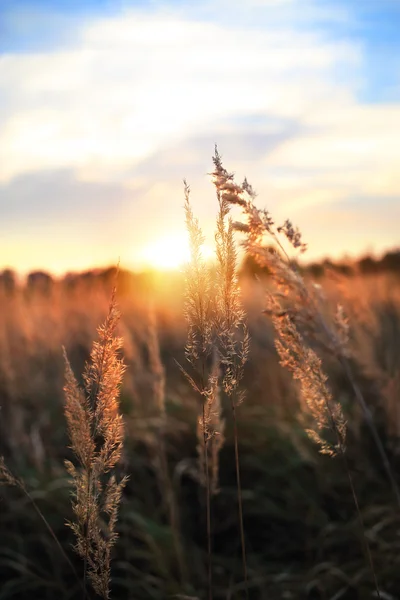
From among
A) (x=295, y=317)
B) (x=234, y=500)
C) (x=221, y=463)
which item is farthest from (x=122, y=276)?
(x=295, y=317)

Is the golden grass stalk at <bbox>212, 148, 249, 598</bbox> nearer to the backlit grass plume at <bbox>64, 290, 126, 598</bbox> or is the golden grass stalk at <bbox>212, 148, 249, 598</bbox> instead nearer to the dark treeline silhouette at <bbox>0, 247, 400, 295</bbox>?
the backlit grass plume at <bbox>64, 290, 126, 598</bbox>

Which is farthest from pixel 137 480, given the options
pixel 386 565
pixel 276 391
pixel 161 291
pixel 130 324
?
pixel 161 291

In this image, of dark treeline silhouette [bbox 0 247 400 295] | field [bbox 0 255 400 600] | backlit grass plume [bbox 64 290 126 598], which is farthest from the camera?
dark treeline silhouette [bbox 0 247 400 295]

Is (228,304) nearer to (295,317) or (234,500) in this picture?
(295,317)

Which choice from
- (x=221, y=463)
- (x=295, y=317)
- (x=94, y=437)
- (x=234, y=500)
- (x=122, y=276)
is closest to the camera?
(x=94, y=437)

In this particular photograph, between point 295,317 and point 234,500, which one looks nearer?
point 295,317

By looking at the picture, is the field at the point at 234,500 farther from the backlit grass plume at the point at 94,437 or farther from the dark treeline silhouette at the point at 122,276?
the dark treeline silhouette at the point at 122,276

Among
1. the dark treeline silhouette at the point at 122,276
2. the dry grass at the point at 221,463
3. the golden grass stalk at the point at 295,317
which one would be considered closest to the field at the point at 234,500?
the dry grass at the point at 221,463

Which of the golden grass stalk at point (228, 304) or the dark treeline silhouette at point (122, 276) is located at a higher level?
the dark treeline silhouette at point (122, 276)

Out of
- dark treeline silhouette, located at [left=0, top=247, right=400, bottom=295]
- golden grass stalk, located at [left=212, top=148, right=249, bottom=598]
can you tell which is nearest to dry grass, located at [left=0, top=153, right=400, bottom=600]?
golden grass stalk, located at [left=212, top=148, right=249, bottom=598]

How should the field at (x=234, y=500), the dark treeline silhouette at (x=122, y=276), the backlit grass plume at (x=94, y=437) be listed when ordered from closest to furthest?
the backlit grass plume at (x=94, y=437) → the field at (x=234, y=500) → the dark treeline silhouette at (x=122, y=276)

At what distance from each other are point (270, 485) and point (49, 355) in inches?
162

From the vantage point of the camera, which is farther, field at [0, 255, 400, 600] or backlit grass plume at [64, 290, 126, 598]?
field at [0, 255, 400, 600]

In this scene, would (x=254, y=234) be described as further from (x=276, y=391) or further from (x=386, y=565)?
Result: (x=276, y=391)
